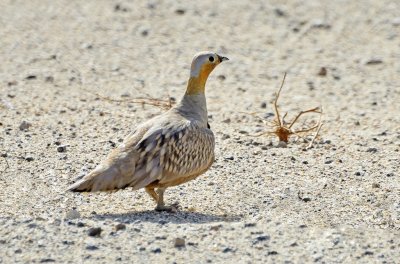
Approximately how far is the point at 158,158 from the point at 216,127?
3.43 metres

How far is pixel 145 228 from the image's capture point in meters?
7.96

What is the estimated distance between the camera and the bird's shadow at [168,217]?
8273 millimetres

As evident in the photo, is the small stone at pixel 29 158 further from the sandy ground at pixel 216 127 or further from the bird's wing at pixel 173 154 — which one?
the bird's wing at pixel 173 154

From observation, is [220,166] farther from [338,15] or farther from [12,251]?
[338,15]

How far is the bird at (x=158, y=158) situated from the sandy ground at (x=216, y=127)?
0.84 feet

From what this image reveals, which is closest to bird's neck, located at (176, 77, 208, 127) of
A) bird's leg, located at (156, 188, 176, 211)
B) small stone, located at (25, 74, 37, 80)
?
bird's leg, located at (156, 188, 176, 211)

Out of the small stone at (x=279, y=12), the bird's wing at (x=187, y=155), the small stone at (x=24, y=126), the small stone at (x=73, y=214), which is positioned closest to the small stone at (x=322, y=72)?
the small stone at (x=279, y=12)

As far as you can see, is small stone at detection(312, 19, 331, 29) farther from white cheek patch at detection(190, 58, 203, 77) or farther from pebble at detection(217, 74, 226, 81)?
white cheek patch at detection(190, 58, 203, 77)

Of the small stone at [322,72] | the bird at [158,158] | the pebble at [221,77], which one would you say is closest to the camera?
the bird at [158,158]

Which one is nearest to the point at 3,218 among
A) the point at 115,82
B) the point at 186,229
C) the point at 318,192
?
the point at 186,229

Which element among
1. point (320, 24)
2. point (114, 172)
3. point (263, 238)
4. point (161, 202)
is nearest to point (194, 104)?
point (161, 202)

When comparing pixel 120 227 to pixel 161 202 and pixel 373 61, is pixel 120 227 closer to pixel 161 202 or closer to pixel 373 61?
pixel 161 202

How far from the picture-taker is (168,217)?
8453mm

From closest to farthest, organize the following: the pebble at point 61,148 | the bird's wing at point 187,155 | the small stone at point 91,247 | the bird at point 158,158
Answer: the small stone at point 91,247 → the bird at point 158,158 → the bird's wing at point 187,155 → the pebble at point 61,148
